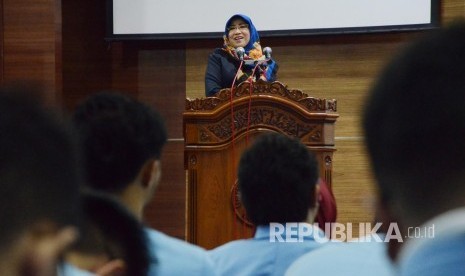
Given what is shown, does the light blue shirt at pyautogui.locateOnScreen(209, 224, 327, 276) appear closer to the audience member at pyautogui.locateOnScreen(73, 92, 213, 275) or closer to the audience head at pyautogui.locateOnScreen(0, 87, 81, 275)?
the audience member at pyautogui.locateOnScreen(73, 92, 213, 275)

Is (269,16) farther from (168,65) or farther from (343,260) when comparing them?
(343,260)

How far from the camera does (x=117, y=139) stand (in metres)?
1.25

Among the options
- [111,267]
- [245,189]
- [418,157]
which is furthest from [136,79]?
[418,157]

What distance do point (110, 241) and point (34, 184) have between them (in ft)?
1.03

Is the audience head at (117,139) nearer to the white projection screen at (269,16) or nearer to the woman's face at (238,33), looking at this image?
the woman's face at (238,33)

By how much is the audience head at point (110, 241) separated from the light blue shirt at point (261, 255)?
2.07ft

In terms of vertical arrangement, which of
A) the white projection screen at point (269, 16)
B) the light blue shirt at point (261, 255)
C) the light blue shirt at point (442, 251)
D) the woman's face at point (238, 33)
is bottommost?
the light blue shirt at point (261, 255)

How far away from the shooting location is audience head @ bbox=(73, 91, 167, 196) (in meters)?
1.22

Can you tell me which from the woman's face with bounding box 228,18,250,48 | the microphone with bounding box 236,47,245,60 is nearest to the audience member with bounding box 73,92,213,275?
the microphone with bounding box 236,47,245,60

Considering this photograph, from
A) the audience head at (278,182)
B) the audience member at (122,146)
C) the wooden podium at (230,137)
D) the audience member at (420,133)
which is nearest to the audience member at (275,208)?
the audience head at (278,182)

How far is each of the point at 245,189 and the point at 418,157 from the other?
1.12 m

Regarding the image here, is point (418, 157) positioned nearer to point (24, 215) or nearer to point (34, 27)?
point (24, 215)

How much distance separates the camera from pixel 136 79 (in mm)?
5055

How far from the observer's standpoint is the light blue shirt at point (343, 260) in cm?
86
